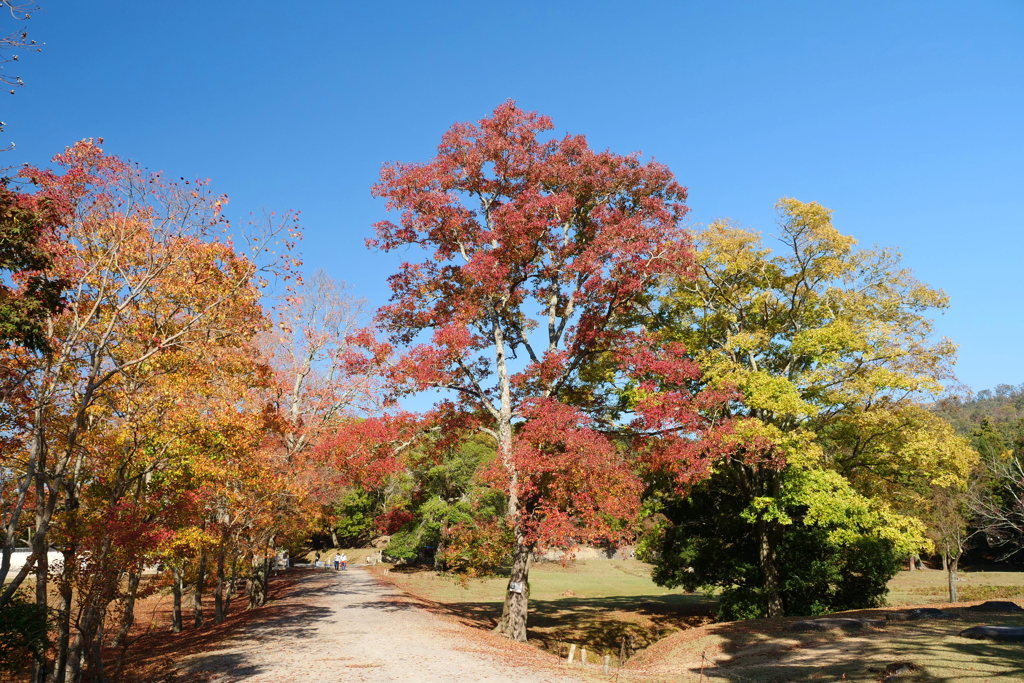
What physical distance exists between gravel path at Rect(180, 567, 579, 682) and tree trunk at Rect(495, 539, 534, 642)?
96 centimetres

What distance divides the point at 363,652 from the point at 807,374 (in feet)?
54.1

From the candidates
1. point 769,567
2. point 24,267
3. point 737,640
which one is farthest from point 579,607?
point 24,267

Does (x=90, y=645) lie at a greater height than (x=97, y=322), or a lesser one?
lesser

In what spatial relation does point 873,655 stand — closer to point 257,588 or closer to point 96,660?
point 96,660

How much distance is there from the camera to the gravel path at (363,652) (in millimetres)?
12062

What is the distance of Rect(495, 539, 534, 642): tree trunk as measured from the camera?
18422mm

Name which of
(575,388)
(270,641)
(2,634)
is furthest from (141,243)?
(575,388)

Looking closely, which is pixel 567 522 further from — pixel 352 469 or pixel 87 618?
pixel 87 618

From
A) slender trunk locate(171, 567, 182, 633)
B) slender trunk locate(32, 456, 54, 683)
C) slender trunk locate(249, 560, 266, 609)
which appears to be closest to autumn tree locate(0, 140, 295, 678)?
slender trunk locate(32, 456, 54, 683)

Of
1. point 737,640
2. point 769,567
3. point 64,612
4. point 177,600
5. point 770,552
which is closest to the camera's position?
point 64,612

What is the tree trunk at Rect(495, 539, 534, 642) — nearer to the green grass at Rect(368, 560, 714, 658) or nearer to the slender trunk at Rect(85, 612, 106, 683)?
the green grass at Rect(368, 560, 714, 658)

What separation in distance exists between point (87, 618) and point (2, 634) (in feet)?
10.8

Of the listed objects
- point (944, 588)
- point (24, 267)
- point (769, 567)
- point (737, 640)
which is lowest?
point (944, 588)

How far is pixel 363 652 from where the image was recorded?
14.3 metres
